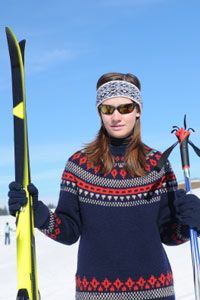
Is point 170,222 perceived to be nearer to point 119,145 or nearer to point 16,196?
point 119,145

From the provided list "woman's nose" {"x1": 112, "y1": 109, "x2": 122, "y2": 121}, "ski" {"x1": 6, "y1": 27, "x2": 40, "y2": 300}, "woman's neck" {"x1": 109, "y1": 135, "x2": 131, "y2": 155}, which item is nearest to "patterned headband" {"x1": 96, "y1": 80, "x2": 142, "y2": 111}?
"woman's nose" {"x1": 112, "y1": 109, "x2": 122, "y2": 121}

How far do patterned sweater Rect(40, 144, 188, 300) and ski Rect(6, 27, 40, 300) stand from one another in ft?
0.42

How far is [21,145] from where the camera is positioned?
3121 mm

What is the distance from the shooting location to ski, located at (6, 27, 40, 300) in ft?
9.68

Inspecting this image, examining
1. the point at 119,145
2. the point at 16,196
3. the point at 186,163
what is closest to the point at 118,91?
the point at 119,145

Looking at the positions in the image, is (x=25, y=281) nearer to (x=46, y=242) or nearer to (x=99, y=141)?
(x=99, y=141)

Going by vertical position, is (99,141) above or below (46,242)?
below

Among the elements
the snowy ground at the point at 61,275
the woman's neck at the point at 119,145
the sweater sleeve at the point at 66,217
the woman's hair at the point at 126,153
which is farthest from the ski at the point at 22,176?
the snowy ground at the point at 61,275

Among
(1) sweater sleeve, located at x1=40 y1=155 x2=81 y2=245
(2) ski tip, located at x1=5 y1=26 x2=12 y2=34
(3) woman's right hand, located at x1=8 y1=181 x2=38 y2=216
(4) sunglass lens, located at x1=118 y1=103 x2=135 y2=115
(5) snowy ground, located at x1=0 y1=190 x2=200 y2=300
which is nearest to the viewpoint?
(3) woman's right hand, located at x1=8 y1=181 x2=38 y2=216

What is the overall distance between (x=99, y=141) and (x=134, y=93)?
0.36m

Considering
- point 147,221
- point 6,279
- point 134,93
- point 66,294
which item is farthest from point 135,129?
point 6,279

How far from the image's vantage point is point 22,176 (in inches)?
119

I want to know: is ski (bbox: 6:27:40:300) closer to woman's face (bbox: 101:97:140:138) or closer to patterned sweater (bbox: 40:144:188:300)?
patterned sweater (bbox: 40:144:188:300)

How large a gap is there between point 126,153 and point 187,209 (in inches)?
19.5
